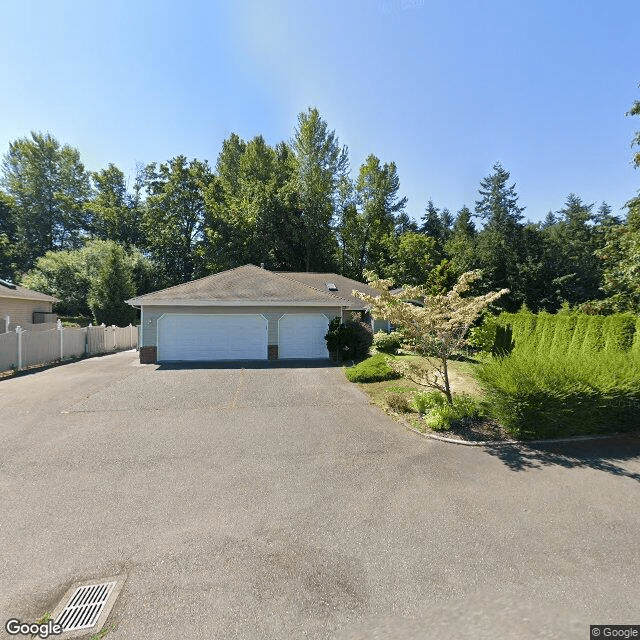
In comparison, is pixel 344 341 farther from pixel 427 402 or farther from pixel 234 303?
pixel 427 402

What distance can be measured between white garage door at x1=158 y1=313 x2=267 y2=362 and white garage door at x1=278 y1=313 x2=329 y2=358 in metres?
0.87

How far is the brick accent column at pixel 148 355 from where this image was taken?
14.6 m

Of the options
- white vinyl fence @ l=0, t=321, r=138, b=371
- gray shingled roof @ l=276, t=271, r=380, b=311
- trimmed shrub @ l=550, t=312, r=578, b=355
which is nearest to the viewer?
white vinyl fence @ l=0, t=321, r=138, b=371

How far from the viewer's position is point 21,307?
19312mm

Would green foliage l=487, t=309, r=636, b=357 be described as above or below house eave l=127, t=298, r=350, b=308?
below

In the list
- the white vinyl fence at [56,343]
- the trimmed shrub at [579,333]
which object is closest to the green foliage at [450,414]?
the trimmed shrub at [579,333]

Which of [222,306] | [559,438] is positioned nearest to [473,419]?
[559,438]

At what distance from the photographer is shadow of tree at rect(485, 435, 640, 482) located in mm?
5559

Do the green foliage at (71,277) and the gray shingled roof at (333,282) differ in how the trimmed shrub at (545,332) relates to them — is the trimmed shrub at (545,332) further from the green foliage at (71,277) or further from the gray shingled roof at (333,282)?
the green foliage at (71,277)

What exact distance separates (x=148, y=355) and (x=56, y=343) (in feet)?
14.9

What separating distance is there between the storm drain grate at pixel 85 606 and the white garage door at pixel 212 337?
1250 cm

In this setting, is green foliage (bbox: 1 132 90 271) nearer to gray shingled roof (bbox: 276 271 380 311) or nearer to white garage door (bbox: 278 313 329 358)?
gray shingled roof (bbox: 276 271 380 311)

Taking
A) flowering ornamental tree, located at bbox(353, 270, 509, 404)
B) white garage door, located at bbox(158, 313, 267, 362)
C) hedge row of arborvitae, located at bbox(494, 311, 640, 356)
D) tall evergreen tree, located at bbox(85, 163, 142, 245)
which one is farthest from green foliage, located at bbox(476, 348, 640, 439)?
tall evergreen tree, located at bbox(85, 163, 142, 245)

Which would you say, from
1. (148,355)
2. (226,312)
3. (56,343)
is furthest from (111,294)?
(226,312)
